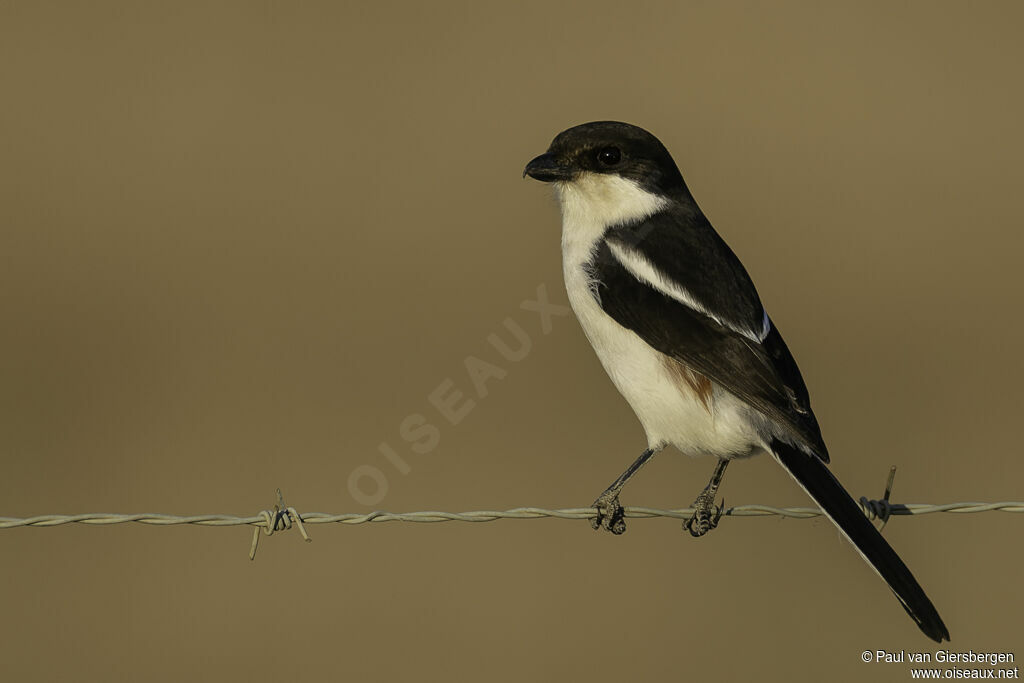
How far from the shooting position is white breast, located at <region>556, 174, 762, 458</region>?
4750mm

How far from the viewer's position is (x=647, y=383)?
4832 millimetres

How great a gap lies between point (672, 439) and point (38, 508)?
515cm

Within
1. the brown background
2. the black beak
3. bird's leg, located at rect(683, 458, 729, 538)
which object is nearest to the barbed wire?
bird's leg, located at rect(683, 458, 729, 538)

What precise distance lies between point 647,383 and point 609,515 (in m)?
0.60

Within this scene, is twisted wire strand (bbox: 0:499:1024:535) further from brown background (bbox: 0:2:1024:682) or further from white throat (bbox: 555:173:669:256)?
brown background (bbox: 0:2:1024:682)

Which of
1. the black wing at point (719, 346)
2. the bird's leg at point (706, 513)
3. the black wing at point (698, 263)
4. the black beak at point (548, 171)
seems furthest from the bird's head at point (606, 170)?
the bird's leg at point (706, 513)

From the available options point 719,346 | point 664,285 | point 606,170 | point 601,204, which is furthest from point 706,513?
point 606,170

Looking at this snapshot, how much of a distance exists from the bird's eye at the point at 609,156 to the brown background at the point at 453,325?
10.7 feet

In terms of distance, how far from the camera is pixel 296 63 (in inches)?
577

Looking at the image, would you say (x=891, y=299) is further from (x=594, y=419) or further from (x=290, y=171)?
(x=290, y=171)

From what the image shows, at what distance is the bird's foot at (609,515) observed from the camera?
495 centimetres

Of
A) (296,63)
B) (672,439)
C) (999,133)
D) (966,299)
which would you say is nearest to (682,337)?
(672,439)

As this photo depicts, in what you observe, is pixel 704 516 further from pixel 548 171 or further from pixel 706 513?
pixel 548 171

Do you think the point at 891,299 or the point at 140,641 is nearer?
the point at 140,641
